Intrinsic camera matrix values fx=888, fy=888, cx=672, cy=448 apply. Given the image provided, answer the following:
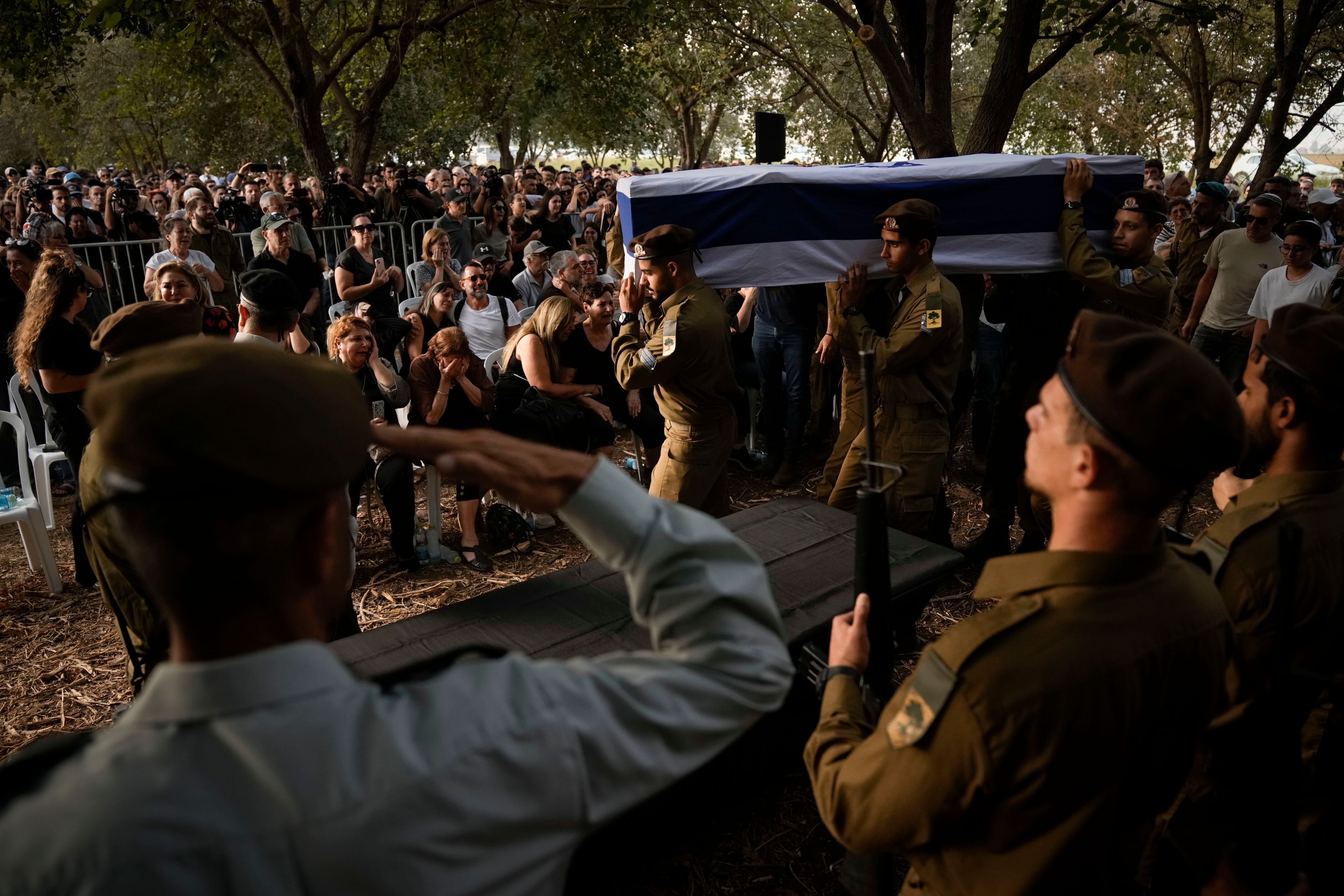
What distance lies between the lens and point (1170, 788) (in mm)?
1479

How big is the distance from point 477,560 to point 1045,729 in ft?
13.0

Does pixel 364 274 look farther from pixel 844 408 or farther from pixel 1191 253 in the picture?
pixel 1191 253

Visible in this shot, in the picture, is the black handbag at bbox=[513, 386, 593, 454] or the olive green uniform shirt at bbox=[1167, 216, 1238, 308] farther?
the olive green uniform shirt at bbox=[1167, 216, 1238, 308]

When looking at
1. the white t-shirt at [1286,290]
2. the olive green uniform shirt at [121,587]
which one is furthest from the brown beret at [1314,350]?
the white t-shirt at [1286,290]

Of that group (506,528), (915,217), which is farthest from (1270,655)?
(506,528)

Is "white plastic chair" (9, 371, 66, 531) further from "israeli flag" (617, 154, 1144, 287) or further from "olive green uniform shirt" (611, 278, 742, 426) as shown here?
"israeli flag" (617, 154, 1144, 287)

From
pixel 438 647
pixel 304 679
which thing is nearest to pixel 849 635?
pixel 304 679

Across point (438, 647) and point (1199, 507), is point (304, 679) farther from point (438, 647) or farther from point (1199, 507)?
point (1199, 507)

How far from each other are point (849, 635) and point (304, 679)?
1068 millimetres

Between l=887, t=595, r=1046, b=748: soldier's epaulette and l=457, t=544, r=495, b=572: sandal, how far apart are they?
146 inches

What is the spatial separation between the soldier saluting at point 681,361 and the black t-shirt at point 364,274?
10.4ft

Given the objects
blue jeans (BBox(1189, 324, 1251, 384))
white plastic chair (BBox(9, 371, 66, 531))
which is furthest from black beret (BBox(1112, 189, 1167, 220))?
white plastic chair (BBox(9, 371, 66, 531))

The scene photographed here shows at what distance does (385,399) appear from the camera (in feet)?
15.9

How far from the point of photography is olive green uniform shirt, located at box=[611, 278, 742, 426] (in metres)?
3.81
